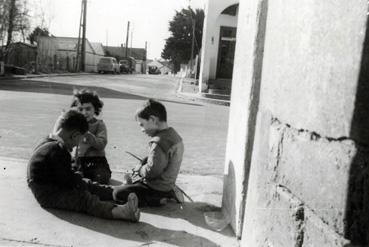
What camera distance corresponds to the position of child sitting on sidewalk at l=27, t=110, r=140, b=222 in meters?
3.51

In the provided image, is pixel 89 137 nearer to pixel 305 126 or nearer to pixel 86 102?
pixel 86 102

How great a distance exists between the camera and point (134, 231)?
329 cm

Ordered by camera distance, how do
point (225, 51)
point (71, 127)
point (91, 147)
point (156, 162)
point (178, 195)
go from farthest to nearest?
point (225, 51)
point (91, 147)
point (178, 195)
point (156, 162)
point (71, 127)

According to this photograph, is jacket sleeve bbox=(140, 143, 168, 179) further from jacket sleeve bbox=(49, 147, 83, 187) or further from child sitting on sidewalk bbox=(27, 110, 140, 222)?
jacket sleeve bbox=(49, 147, 83, 187)

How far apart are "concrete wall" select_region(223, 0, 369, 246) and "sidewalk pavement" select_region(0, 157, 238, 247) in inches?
17.1

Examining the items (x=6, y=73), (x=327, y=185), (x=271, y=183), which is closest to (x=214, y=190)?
(x=271, y=183)

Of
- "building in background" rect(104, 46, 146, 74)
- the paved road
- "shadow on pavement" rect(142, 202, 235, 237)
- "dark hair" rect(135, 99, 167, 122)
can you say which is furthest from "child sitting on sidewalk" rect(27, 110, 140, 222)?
"building in background" rect(104, 46, 146, 74)

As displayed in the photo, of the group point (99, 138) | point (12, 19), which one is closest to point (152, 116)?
point (99, 138)

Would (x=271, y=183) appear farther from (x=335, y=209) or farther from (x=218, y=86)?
(x=218, y=86)

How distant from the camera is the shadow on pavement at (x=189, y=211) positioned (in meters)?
3.62

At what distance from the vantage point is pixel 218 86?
79.3 ft

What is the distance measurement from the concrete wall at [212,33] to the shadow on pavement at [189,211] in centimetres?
2028

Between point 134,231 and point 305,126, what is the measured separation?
1795 mm

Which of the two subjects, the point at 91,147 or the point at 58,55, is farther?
the point at 58,55
